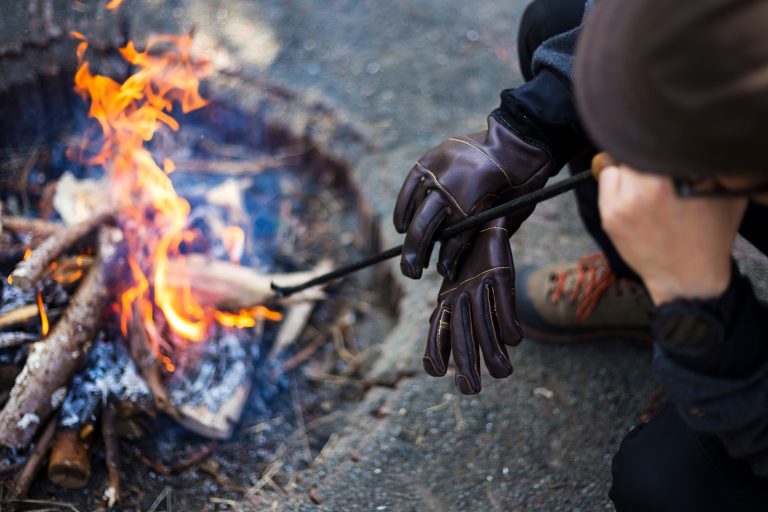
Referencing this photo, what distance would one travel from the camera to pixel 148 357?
198cm

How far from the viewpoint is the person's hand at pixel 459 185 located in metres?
1.52

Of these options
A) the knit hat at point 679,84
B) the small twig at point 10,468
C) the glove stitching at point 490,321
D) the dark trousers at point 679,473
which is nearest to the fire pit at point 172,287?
the small twig at point 10,468

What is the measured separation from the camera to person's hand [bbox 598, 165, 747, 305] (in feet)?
3.63

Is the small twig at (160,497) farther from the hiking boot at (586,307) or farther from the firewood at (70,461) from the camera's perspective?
the hiking boot at (586,307)

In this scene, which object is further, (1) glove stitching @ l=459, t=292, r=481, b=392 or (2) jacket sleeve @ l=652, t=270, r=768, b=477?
(1) glove stitching @ l=459, t=292, r=481, b=392

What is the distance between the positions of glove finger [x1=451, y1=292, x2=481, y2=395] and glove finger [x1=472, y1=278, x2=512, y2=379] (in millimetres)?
18

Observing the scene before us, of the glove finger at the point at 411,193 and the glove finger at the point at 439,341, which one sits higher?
the glove finger at the point at 411,193

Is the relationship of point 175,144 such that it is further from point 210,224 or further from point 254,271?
point 254,271

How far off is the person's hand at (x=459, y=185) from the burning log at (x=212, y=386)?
2.63 ft

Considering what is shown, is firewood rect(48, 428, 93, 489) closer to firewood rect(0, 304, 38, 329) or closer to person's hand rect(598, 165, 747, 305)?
firewood rect(0, 304, 38, 329)

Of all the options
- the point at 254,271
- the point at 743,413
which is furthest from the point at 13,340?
the point at 743,413

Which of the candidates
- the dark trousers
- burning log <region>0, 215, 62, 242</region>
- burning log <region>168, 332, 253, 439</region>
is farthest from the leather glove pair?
burning log <region>0, 215, 62, 242</region>

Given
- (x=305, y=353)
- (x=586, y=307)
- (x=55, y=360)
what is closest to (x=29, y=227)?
(x=55, y=360)

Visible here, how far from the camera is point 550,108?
1.61m
